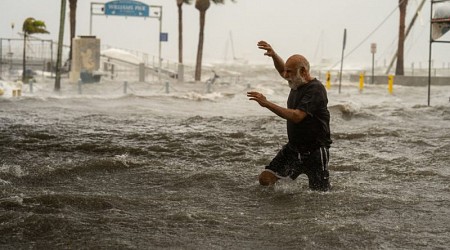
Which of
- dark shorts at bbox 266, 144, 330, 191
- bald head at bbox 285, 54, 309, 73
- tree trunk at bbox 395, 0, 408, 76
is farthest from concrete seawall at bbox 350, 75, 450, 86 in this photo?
bald head at bbox 285, 54, 309, 73

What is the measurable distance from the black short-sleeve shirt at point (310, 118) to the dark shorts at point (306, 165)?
7cm

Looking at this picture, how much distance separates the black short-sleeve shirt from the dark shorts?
0.07 m

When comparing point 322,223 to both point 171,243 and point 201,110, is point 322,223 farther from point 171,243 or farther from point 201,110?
point 201,110

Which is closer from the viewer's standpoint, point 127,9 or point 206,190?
point 206,190

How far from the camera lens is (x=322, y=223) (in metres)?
5.36

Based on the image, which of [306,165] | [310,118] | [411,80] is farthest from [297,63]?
[411,80]

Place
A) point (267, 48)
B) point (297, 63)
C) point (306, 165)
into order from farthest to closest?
point (267, 48)
point (306, 165)
point (297, 63)

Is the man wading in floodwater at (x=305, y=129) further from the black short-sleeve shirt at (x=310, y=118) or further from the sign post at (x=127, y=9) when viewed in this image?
the sign post at (x=127, y=9)

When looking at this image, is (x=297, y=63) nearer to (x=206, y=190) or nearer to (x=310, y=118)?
(x=310, y=118)

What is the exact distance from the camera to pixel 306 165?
602 cm

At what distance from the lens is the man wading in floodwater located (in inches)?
226

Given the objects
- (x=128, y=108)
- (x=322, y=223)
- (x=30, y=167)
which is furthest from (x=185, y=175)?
(x=128, y=108)

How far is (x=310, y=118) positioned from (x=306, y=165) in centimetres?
47

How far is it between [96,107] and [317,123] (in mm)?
13923
